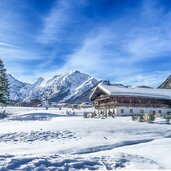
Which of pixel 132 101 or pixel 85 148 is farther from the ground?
pixel 132 101

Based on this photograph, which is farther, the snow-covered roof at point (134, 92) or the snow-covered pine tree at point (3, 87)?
the snow-covered roof at point (134, 92)

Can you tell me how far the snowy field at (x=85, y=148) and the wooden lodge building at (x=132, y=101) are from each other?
37014mm

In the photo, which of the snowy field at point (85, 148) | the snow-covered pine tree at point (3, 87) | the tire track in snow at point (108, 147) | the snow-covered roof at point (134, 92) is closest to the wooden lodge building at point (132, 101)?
the snow-covered roof at point (134, 92)

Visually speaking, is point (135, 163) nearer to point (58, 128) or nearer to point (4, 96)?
point (58, 128)

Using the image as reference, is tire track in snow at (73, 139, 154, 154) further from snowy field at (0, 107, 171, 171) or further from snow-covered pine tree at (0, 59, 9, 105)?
snow-covered pine tree at (0, 59, 9, 105)

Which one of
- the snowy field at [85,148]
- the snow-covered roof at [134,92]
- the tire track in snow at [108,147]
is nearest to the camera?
the snowy field at [85,148]

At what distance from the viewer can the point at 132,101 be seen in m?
66.4

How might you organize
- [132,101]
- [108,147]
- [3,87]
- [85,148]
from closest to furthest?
[85,148], [108,147], [3,87], [132,101]

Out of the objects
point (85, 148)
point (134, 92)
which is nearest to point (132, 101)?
point (134, 92)

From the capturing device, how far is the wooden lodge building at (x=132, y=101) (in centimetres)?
6466

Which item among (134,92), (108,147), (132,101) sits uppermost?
(134,92)

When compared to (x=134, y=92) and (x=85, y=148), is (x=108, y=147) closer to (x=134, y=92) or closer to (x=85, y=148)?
(x=85, y=148)

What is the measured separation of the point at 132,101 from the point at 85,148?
48.8m

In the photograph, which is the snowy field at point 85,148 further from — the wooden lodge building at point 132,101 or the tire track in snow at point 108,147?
the wooden lodge building at point 132,101
